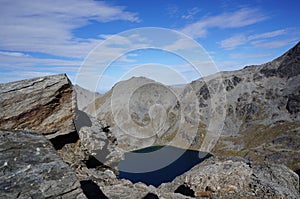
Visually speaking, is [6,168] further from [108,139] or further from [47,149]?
[108,139]

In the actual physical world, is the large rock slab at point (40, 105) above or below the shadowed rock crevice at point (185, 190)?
above

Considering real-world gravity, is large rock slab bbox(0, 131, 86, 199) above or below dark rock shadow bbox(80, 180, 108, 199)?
above

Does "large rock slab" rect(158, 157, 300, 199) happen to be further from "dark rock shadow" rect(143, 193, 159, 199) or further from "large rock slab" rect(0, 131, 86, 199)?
"large rock slab" rect(0, 131, 86, 199)

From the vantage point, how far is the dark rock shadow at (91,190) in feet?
49.9

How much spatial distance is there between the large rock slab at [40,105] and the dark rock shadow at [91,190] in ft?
14.5

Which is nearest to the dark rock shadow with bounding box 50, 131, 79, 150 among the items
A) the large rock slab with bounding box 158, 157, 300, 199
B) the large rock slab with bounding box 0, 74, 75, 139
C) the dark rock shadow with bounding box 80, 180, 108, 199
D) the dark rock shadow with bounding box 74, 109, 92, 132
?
the large rock slab with bounding box 0, 74, 75, 139

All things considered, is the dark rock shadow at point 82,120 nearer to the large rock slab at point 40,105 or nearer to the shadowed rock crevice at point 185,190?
the large rock slab at point 40,105

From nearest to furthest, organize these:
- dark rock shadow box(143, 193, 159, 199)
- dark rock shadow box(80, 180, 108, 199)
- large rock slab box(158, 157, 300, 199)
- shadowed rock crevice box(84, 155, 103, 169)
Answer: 1. dark rock shadow box(80, 180, 108, 199)
2. dark rock shadow box(143, 193, 159, 199)
3. large rock slab box(158, 157, 300, 199)
4. shadowed rock crevice box(84, 155, 103, 169)

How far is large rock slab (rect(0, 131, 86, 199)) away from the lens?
7688 millimetres

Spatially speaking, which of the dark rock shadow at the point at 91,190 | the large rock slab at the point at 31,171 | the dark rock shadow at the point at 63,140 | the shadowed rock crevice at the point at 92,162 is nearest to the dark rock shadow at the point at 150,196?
the dark rock shadow at the point at 91,190

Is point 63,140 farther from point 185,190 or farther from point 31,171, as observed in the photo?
point 185,190

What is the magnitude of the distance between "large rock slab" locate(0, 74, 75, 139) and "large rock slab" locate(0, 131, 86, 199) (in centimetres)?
257

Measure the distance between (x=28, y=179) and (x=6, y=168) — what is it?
0.82 meters

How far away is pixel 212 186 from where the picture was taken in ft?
63.3
